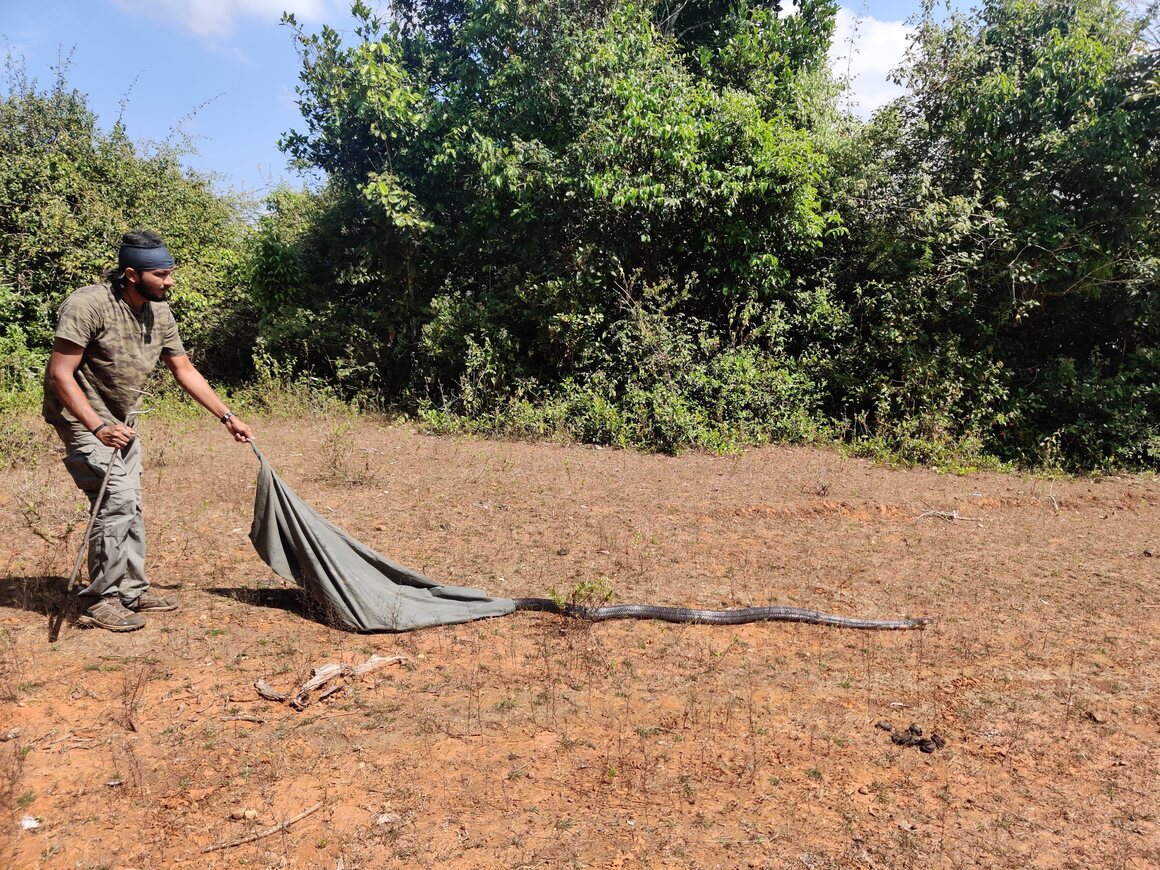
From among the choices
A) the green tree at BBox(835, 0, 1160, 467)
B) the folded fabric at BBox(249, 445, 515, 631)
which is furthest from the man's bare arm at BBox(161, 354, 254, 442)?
the green tree at BBox(835, 0, 1160, 467)

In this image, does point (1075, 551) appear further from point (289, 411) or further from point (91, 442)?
point (289, 411)

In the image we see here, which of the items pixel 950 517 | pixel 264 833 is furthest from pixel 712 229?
pixel 264 833

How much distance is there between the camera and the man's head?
383cm

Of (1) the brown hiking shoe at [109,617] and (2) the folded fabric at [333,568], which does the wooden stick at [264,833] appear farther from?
(1) the brown hiking shoe at [109,617]

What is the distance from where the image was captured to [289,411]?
11055 mm

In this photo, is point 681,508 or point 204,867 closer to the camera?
point 204,867

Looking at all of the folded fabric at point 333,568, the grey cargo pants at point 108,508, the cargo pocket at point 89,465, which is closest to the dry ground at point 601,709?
the folded fabric at point 333,568

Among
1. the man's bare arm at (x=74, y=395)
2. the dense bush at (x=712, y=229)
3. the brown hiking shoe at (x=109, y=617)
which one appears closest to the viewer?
the man's bare arm at (x=74, y=395)

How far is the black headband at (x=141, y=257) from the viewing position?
3830 mm

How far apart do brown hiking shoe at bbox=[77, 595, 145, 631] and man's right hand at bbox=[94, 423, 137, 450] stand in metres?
0.83

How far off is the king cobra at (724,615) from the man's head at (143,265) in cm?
258

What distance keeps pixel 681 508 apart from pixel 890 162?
6542 millimetres

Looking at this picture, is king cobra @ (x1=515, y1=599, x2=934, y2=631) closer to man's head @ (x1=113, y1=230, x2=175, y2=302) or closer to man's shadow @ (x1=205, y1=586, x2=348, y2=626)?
man's shadow @ (x1=205, y1=586, x2=348, y2=626)

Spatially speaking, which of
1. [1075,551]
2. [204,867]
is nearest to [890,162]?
[1075,551]
